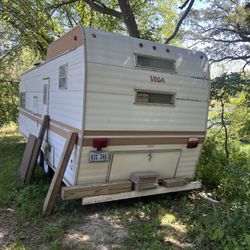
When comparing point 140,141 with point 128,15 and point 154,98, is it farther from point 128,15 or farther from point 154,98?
point 128,15

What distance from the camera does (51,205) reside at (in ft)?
17.2

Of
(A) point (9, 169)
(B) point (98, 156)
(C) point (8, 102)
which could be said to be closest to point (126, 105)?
(B) point (98, 156)

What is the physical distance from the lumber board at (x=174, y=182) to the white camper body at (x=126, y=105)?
14 centimetres

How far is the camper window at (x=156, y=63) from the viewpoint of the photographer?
A: 5.30 meters

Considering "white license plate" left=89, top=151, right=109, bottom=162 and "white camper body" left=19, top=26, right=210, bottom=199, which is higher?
"white camper body" left=19, top=26, right=210, bottom=199

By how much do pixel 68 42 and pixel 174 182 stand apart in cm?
329

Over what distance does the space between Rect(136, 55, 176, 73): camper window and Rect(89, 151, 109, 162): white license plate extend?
1.60 metres

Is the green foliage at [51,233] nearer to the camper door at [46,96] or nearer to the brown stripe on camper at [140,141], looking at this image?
the brown stripe on camper at [140,141]

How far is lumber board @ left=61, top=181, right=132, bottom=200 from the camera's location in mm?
4950

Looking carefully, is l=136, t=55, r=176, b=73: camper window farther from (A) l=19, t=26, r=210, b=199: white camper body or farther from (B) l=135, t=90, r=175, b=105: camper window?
(B) l=135, t=90, r=175, b=105: camper window

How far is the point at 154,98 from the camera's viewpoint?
5.48 meters

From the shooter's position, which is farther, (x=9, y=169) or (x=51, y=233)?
(x=9, y=169)

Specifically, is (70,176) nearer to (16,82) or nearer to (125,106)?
(125,106)

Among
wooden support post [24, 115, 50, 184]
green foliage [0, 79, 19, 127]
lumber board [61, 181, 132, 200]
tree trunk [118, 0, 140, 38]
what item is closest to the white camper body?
lumber board [61, 181, 132, 200]
